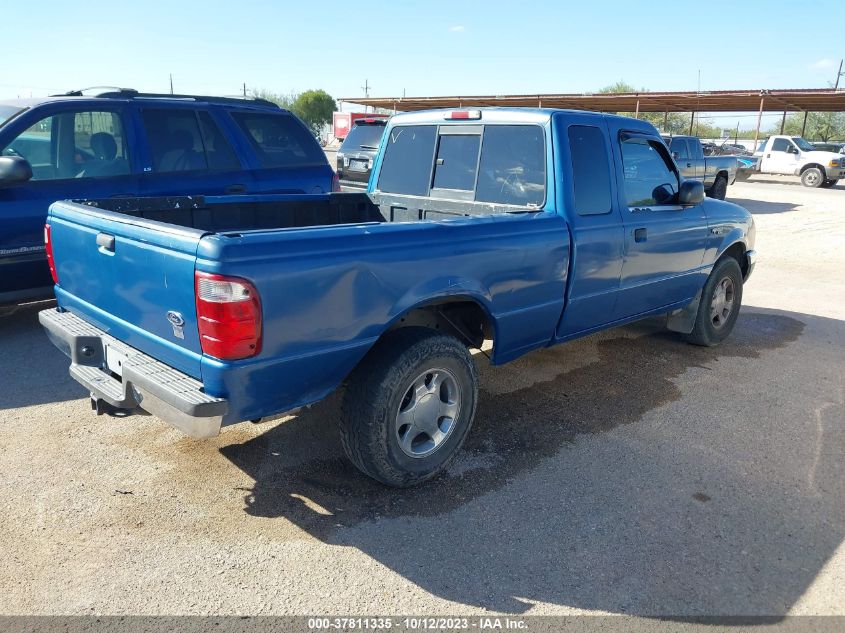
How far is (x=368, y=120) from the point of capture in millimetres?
14094

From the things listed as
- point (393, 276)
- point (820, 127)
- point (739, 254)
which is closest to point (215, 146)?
point (393, 276)

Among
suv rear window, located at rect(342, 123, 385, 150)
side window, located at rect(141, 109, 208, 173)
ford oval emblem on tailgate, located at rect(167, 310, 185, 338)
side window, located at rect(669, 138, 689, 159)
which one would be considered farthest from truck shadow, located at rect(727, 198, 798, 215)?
ford oval emblem on tailgate, located at rect(167, 310, 185, 338)

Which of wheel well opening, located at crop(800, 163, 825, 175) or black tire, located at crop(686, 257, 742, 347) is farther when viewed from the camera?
wheel well opening, located at crop(800, 163, 825, 175)

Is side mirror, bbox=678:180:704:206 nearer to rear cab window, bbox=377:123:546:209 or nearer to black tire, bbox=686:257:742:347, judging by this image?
black tire, bbox=686:257:742:347

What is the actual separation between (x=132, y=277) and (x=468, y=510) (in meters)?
1.94

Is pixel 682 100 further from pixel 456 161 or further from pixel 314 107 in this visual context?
pixel 314 107

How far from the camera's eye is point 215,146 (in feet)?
21.4

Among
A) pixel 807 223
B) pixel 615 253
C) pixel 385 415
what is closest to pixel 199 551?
pixel 385 415

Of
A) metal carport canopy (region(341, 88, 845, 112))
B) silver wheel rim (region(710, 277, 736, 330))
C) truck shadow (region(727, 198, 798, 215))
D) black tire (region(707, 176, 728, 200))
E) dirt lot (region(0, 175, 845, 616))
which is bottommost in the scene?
dirt lot (region(0, 175, 845, 616))

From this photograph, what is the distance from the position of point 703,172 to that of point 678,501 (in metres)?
15.6

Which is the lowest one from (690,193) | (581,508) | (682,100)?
(581,508)

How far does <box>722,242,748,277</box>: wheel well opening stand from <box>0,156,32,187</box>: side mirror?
5.75 meters

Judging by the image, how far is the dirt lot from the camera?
2705 mm

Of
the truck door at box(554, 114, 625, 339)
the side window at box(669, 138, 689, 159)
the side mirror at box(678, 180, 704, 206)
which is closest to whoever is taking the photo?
the truck door at box(554, 114, 625, 339)
